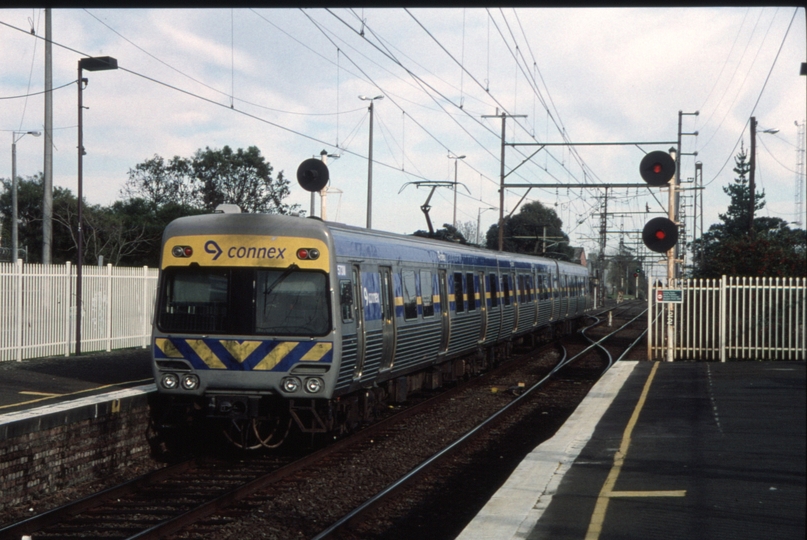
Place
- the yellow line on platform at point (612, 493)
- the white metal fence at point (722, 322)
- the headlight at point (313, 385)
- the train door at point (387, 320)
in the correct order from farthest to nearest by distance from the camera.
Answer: the white metal fence at point (722, 322)
the train door at point (387, 320)
the headlight at point (313, 385)
the yellow line on platform at point (612, 493)

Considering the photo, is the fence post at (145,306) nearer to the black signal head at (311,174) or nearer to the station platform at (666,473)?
the black signal head at (311,174)

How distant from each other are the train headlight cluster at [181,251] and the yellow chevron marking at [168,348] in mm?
1013

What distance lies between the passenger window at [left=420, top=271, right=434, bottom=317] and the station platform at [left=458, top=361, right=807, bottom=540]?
310 centimetres

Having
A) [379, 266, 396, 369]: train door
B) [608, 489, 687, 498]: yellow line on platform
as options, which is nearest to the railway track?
[379, 266, 396, 369]: train door

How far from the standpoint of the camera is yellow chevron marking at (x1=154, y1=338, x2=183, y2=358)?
10711mm

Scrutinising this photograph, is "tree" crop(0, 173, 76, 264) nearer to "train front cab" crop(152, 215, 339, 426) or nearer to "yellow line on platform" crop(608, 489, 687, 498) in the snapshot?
"train front cab" crop(152, 215, 339, 426)

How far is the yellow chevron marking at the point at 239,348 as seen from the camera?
10.5 metres

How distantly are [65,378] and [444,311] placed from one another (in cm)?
652

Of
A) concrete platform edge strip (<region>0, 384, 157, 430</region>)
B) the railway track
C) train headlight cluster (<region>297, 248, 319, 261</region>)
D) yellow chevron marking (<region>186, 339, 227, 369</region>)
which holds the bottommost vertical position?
the railway track

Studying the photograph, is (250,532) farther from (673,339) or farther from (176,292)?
(673,339)

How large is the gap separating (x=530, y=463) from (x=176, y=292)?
15.1 feet

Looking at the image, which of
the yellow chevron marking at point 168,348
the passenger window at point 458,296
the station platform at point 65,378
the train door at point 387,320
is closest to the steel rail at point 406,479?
the train door at point 387,320

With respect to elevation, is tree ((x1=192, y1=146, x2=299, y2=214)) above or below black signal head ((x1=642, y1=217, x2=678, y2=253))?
above

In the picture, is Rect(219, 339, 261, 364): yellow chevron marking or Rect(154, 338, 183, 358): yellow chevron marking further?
Rect(154, 338, 183, 358): yellow chevron marking
